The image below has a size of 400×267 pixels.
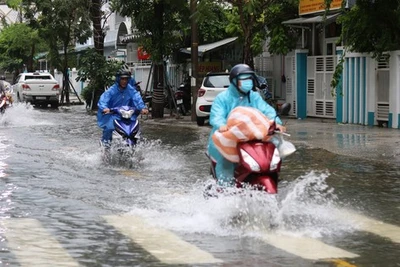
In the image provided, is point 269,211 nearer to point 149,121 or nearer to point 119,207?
point 119,207

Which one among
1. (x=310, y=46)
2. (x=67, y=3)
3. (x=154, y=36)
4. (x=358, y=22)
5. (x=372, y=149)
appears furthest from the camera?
(x=67, y=3)

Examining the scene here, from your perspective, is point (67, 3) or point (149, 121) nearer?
point (149, 121)

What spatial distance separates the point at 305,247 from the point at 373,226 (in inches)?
61.1

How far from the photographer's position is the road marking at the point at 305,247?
7200 mm

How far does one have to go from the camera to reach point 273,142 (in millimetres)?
8367

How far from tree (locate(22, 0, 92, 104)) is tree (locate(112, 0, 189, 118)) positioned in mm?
7399

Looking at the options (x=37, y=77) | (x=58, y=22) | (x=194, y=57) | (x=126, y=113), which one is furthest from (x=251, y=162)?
(x=37, y=77)

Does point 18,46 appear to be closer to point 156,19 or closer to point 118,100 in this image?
point 156,19

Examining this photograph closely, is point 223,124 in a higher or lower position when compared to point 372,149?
higher

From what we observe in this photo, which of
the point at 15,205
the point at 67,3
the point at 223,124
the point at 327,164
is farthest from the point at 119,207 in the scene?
the point at 67,3

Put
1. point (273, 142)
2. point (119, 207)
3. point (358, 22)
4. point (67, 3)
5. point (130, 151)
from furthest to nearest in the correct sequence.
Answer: point (67, 3), point (358, 22), point (130, 151), point (119, 207), point (273, 142)

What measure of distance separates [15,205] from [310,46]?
18354mm

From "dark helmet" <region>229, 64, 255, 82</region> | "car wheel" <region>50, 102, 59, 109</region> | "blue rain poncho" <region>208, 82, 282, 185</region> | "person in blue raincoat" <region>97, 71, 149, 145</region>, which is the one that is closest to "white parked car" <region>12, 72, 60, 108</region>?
"car wheel" <region>50, 102, 59, 109</region>

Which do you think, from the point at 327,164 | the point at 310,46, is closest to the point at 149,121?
the point at 310,46
